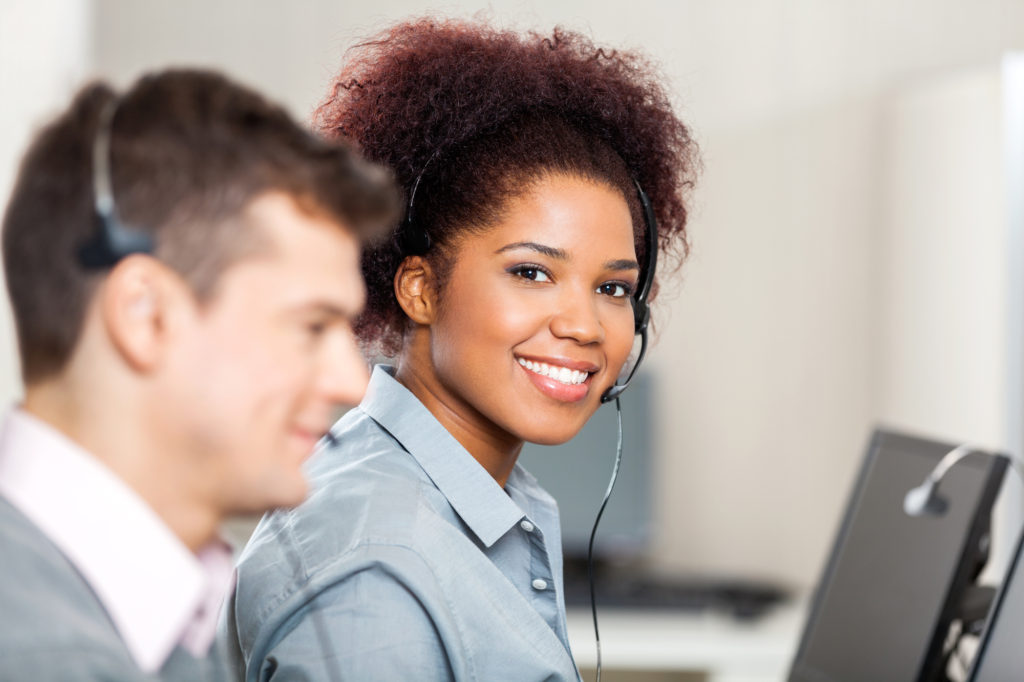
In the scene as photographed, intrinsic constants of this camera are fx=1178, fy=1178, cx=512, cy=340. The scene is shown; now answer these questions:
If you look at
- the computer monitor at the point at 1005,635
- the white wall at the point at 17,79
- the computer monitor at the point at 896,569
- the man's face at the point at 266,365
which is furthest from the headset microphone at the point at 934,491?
the white wall at the point at 17,79

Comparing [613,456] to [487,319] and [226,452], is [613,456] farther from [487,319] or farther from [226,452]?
[226,452]

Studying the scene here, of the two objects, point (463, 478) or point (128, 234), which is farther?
point (463, 478)

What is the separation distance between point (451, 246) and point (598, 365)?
173 mm

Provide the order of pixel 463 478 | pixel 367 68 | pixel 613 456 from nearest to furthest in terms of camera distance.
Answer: pixel 463 478
pixel 367 68
pixel 613 456

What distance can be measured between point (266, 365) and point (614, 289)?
1.95ft

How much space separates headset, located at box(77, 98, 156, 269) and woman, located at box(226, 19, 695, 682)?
1.27 feet

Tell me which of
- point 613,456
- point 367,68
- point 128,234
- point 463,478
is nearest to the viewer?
point 128,234

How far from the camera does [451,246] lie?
1.07 m

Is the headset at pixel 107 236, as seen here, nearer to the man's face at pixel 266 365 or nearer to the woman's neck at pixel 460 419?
the man's face at pixel 266 365

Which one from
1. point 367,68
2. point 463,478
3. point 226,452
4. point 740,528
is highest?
point 367,68

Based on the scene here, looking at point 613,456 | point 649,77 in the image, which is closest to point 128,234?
point 649,77

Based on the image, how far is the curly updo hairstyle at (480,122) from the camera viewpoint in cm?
108

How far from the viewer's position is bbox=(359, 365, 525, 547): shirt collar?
40.2 inches

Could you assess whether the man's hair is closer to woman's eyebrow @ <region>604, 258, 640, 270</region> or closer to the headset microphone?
woman's eyebrow @ <region>604, 258, 640, 270</region>
